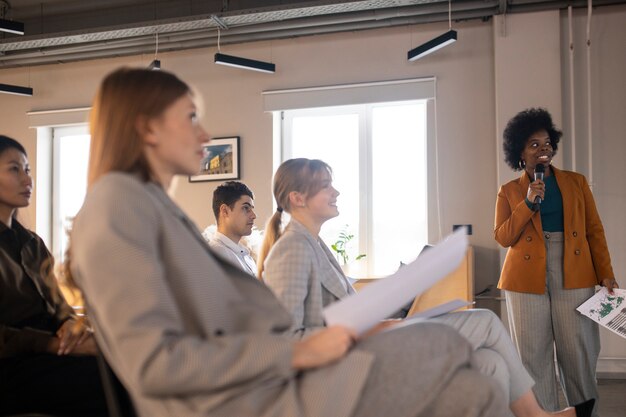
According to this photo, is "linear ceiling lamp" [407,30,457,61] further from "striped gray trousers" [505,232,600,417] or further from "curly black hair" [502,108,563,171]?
"striped gray trousers" [505,232,600,417]

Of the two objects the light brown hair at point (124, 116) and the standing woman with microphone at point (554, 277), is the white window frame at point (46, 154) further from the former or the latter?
the light brown hair at point (124, 116)

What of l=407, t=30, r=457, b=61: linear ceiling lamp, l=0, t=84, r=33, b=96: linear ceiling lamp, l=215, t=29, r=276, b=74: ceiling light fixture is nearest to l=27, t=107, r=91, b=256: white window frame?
l=0, t=84, r=33, b=96: linear ceiling lamp

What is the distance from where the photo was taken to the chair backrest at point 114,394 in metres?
1.24

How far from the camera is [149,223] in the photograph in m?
1.13

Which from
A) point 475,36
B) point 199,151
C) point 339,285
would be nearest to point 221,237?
point 339,285

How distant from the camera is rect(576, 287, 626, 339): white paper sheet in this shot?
294cm

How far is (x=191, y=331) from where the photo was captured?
1172mm

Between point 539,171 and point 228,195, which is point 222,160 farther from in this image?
point 539,171

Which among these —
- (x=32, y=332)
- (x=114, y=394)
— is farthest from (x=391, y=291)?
(x=32, y=332)

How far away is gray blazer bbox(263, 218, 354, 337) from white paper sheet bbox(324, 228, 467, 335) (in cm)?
61

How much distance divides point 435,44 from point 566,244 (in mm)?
2459

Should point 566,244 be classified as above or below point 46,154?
below

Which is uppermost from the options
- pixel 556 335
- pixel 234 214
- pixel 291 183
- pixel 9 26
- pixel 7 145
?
pixel 9 26

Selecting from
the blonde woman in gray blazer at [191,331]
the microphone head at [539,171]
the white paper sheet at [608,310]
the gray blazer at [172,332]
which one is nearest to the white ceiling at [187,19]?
the microphone head at [539,171]
